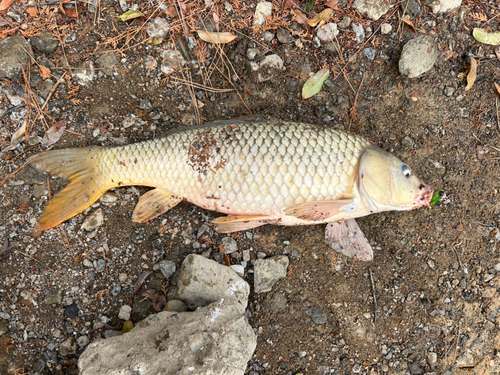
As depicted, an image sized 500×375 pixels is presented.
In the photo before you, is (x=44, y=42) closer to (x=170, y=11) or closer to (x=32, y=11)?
(x=32, y=11)

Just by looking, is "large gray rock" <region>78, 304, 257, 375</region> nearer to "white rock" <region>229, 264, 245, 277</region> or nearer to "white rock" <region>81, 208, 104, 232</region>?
"white rock" <region>229, 264, 245, 277</region>

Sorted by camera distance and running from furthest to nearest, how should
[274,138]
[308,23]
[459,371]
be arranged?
[308,23] < [459,371] < [274,138]

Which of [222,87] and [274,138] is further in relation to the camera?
[222,87]

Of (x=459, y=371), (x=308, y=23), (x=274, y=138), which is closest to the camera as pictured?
(x=274, y=138)

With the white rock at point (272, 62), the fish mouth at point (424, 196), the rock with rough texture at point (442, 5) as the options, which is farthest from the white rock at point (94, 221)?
the rock with rough texture at point (442, 5)

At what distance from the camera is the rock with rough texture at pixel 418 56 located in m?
2.97

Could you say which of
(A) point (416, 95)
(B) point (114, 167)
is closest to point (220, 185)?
(B) point (114, 167)

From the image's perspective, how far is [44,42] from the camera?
9.75 feet

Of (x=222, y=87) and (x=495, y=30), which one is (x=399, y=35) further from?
(x=222, y=87)

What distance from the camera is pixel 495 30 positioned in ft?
10.4

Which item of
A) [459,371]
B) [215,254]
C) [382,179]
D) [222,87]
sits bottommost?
[459,371]

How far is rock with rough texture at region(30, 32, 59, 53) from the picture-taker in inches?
117

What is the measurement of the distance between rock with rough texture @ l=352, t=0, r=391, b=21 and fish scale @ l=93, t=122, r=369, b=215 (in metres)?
1.23

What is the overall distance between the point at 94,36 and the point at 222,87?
121cm
